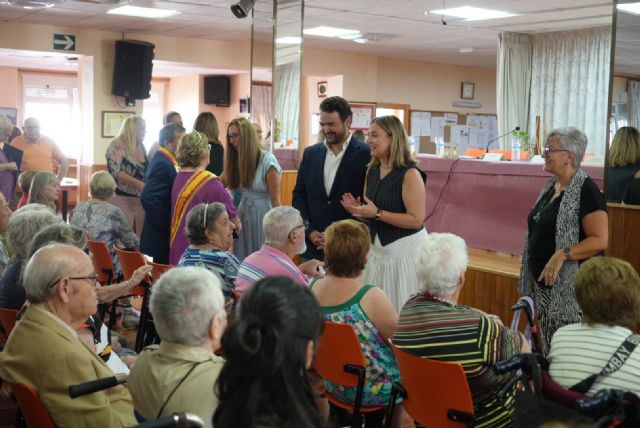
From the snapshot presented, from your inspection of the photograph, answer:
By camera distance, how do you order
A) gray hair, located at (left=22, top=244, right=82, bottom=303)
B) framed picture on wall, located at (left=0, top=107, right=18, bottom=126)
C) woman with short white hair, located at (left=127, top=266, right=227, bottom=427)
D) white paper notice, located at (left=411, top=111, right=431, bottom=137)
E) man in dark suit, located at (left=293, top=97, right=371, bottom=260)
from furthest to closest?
framed picture on wall, located at (left=0, top=107, right=18, bottom=126)
white paper notice, located at (left=411, top=111, right=431, bottom=137)
man in dark suit, located at (left=293, top=97, right=371, bottom=260)
gray hair, located at (left=22, top=244, right=82, bottom=303)
woman with short white hair, located at (left=127, top=266, right=227, bottom=427)

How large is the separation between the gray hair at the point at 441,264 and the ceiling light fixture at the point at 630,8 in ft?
6.77

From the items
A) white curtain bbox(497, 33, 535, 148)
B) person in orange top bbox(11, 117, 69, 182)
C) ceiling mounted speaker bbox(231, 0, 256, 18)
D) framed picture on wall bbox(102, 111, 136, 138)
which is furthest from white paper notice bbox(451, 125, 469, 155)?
person in orange top bbox(11, 117, 69, 182)

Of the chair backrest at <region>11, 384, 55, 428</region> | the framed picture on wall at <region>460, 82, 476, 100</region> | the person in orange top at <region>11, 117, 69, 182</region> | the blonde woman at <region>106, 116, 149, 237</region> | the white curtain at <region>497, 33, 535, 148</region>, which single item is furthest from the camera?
the framed picture on wall at <region>460, 82, 476, 100</region>

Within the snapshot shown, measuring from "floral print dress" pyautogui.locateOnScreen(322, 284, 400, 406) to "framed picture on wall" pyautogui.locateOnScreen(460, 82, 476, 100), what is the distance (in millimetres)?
12558

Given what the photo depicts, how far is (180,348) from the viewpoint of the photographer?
1967 mm

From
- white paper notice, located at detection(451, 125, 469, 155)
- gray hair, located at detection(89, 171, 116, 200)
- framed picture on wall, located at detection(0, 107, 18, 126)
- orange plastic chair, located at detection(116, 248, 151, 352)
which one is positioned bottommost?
orange plastic chair, located at detection(116, 248, 151, 352)

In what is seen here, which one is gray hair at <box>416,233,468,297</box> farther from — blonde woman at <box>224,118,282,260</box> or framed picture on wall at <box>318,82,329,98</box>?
framed picture on wall at <box>318,82,329,98</box>

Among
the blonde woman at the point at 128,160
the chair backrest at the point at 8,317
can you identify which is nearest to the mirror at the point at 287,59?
the blonde woman at the point at 128,160

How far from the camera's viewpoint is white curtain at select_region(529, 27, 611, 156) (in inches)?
403

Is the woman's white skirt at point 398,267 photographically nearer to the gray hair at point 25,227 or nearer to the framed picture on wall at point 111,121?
the gray hair at point 25,227

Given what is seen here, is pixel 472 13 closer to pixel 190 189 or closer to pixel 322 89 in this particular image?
pixel 322 89

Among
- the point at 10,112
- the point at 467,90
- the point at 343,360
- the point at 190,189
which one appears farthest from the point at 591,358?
the point at 10,112

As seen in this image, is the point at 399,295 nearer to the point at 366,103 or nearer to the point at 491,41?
the point at 491,41

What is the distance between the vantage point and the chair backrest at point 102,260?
4719 mm
